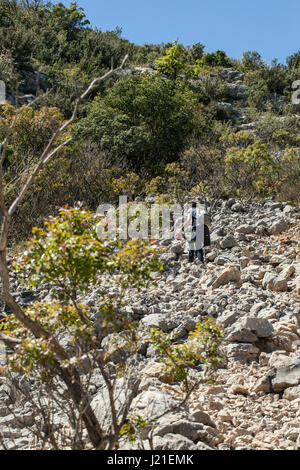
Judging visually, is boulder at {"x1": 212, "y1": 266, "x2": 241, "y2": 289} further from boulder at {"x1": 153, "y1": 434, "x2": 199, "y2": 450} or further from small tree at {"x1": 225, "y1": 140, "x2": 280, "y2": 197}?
small tree at {"x1": 225, "y1": 140, "x2": 280, "y2": 197}

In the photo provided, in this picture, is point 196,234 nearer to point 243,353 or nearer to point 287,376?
point 243,353

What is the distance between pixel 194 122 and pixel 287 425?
49.8 ft

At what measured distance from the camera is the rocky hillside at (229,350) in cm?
395

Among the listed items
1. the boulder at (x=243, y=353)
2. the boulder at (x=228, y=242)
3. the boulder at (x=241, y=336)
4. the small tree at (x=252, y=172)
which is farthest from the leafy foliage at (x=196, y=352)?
the small tree at (x=252, y=172)

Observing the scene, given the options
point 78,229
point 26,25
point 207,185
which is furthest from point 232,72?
point 78,229

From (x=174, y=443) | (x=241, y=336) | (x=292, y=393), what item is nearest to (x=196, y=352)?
(x=174, y=443)

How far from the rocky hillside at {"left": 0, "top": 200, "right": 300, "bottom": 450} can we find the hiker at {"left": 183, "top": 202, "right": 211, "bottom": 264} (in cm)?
23

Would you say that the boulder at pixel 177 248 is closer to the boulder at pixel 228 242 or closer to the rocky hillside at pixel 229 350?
the rocky hillside at pixel 229 350

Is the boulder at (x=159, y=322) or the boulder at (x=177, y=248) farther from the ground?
the boulder at (x=177, y=248)

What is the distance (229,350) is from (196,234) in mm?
3546

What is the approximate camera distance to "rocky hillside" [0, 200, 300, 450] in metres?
3.95

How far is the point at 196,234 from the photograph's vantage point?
8.68 metres

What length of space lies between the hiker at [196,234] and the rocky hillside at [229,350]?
0.23 metres

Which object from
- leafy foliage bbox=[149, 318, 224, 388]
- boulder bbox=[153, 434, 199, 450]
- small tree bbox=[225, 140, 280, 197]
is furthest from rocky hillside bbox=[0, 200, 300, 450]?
small tree bbox=[225, 140, 280, 197]
